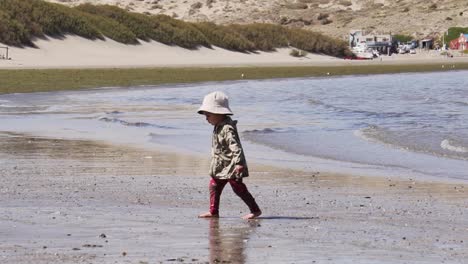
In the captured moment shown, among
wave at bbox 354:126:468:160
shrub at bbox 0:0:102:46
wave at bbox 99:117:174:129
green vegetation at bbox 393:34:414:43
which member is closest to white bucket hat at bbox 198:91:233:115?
wave at bbox 354:126:468:160

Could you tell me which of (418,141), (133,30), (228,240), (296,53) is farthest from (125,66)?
(228,240)

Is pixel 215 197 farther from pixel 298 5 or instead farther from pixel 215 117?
pixel 298 5

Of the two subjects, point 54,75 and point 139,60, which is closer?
point 54,75

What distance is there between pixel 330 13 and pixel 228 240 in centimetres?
10088

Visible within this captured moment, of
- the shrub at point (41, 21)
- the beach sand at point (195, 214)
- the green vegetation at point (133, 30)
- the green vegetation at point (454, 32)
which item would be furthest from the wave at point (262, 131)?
the green vegetation at point (454, 32)

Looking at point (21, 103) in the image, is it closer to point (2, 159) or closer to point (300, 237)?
point (2, 159)

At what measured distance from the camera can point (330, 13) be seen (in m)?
109

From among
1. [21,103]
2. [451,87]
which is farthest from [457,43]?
[21,103]

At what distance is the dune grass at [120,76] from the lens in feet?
118

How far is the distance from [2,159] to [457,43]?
8287 cm

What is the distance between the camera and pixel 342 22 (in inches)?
4124

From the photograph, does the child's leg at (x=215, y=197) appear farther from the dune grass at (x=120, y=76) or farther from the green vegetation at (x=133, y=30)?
the green vegetation at (x=133, y=30)

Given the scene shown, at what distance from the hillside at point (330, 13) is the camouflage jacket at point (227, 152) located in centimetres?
8541

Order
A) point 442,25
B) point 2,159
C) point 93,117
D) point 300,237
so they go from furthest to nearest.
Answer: point 442,25, point 93,117, point 2,159, point 300,237
